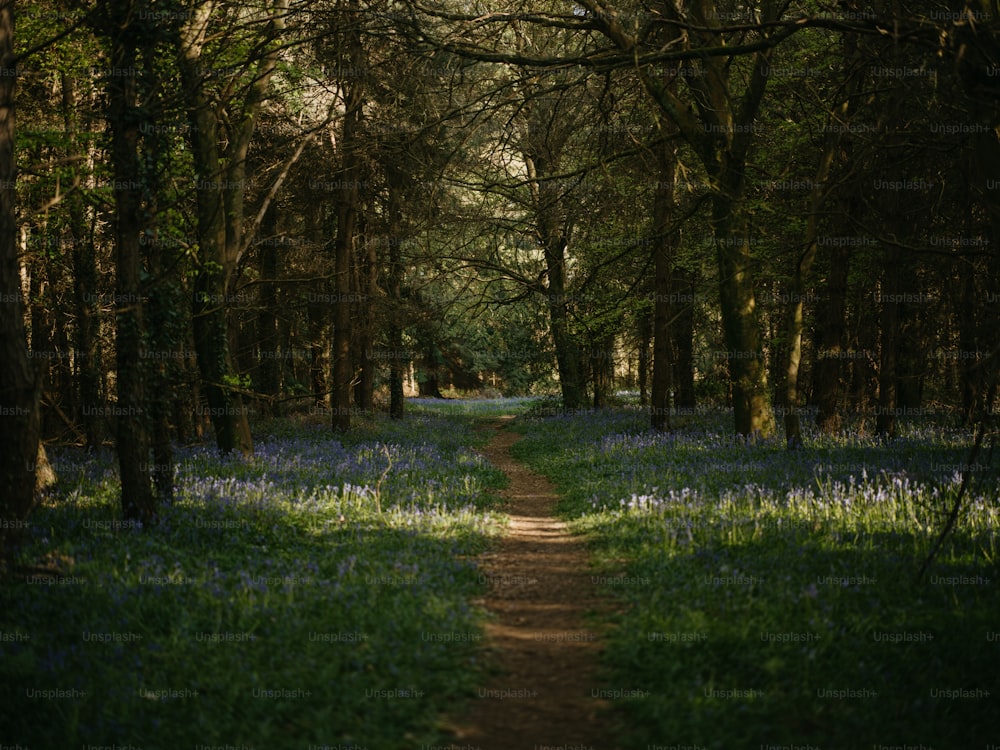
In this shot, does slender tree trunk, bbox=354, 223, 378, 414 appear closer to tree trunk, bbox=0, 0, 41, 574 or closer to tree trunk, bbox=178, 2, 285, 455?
tree trunk, bbox=178, 2, 285, 455

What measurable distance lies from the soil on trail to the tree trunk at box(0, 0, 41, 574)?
18.3 ft

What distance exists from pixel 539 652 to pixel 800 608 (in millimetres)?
2307

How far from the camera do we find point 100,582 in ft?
22.1

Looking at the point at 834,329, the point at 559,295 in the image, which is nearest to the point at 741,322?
the point at 834,329

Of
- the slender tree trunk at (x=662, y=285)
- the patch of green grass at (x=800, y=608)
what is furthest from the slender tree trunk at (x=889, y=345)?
the slender tree trunk at (x=662, y=285)

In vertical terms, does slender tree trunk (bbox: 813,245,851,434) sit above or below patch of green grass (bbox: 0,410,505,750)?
above

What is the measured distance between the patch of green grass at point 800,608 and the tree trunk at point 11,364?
269 inches

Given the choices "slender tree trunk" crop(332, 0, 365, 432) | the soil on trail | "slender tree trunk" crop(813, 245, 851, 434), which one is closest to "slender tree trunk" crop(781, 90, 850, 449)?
"slender tree trunk" crop(813, 245, 851, 434)

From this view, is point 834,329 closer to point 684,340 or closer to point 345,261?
point 684,340

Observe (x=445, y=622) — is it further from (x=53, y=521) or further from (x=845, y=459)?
(x=845, y=459)

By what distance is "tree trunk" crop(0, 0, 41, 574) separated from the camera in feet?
27.5

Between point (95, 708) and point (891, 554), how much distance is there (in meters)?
7.23

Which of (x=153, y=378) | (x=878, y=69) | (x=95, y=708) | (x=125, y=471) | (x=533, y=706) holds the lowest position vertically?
(x=533, y=706)

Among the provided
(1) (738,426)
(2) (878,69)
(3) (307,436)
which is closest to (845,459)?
(1) (738,426)
